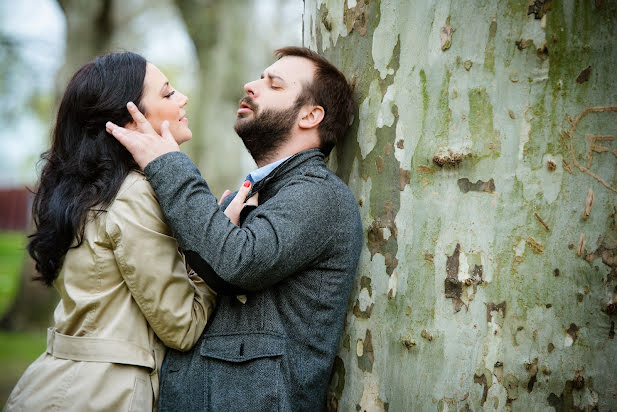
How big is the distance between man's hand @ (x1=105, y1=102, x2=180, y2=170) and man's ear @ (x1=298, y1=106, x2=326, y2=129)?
57cm

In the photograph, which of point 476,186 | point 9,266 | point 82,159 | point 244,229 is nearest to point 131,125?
point 82,159

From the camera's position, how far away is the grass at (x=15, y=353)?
6.84 meters

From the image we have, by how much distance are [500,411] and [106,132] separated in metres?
1.83

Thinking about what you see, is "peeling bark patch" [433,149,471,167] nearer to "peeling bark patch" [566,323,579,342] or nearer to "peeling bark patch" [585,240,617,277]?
"peeling bark patch" [585,240,617,277]

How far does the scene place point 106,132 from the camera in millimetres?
2371

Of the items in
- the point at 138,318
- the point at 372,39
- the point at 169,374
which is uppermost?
the point at 372,39

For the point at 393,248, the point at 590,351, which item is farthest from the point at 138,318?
the point at 590,351

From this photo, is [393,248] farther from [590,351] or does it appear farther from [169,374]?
[169,374]

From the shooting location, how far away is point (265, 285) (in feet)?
6.93

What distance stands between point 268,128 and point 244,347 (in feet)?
3.10

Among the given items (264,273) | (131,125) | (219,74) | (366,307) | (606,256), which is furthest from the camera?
(219,74)

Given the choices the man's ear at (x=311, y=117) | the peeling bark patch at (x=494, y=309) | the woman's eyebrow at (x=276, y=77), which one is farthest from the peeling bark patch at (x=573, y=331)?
the woman's eyebrow at (x=276, y=77)

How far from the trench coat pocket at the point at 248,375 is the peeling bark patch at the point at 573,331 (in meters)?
1.00

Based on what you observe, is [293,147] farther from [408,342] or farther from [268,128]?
[408,342]
